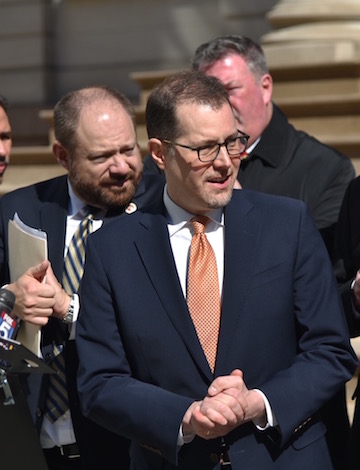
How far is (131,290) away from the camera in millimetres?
3418

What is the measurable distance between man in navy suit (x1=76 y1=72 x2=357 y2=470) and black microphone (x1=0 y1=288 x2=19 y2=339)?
24 centimetres

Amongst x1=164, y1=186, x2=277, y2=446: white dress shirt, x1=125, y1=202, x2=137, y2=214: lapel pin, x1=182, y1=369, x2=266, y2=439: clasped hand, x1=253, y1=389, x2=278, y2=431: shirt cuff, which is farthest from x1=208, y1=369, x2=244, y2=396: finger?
x1=125, y1=202, x2=137, y2=214: lapel pin

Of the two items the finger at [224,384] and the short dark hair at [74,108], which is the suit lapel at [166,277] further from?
the short dark hair at [74,108]

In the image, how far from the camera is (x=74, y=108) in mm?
4305

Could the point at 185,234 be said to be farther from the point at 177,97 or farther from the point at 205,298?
the point at 177,97

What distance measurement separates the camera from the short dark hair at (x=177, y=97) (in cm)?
345

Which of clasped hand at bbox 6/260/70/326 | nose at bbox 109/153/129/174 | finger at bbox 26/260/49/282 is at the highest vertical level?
nose at bbox 109/153/129/174

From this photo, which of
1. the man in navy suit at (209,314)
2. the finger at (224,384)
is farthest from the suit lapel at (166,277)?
the finger at (224,384)

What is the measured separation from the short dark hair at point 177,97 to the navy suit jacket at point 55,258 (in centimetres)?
66

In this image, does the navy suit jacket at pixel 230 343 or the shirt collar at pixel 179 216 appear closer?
the navy suit jacket at pixel 230 343

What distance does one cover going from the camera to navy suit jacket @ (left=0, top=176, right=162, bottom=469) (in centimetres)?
396

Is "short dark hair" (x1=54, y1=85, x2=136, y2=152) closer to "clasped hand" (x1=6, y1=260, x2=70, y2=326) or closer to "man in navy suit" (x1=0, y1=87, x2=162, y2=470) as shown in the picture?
"man in navy suit" (x1=0, y1=87, x2=162, y2=470)

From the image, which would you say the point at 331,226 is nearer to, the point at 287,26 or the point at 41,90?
the point at 287,26

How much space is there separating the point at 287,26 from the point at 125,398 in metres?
5.29
